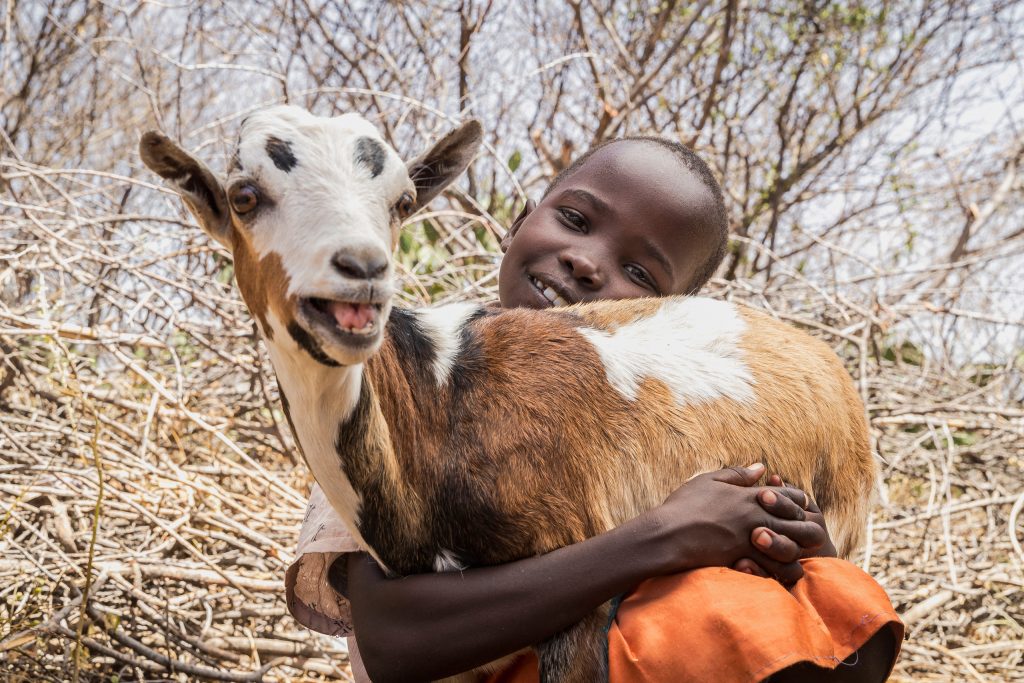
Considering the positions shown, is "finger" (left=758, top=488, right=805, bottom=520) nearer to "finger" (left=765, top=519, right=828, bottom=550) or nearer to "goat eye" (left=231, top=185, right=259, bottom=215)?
"finger" (left=765, top=519, right=828, bottom=550)

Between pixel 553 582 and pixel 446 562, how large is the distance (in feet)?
0.66

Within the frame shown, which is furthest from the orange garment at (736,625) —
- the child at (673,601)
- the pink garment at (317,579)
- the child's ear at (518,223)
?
the child's ear at (518,223)

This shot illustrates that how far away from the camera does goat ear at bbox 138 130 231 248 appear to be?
141 centimetres

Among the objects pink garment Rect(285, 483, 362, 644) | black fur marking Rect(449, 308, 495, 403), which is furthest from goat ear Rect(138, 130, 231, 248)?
pink garment Rect(285, 483, 362, 644)

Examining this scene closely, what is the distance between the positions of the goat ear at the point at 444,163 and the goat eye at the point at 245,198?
349 mm

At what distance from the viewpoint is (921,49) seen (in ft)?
18.2

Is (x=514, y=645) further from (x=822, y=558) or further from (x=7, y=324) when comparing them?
(x=7, y=324)

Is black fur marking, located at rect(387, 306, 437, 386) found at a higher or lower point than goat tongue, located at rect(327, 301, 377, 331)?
lower

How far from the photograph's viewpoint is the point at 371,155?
57.0 inches

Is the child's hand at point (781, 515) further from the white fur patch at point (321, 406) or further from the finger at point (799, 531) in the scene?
the white fur patch at point (321, 406)

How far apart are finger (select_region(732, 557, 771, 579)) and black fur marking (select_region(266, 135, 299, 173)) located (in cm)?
102

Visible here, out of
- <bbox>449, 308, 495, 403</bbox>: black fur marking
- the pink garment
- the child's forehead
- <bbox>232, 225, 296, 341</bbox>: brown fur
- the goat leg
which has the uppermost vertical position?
the child's forehead

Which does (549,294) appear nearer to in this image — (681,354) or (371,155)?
(681,354)

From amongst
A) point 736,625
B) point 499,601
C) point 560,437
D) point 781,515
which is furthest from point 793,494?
point 499,601
